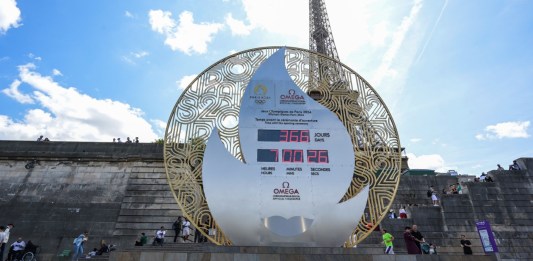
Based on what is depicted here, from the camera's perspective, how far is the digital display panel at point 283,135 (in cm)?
887

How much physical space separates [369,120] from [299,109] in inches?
96.1

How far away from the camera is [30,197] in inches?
614

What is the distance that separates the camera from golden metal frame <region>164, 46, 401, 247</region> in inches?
345

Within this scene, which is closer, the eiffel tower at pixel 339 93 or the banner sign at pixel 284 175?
the banner sign at pixel 284 175


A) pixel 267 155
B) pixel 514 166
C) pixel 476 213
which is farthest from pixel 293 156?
pixel 514 166

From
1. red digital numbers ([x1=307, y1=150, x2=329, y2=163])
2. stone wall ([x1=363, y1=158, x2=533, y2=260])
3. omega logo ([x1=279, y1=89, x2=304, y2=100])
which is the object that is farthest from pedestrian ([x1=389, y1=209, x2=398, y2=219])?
omega logo ([x1=279, y1=89, x2=304, y2=100])

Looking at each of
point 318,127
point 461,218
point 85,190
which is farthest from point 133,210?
point 461,218

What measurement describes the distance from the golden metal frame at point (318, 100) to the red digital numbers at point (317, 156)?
1110 mm

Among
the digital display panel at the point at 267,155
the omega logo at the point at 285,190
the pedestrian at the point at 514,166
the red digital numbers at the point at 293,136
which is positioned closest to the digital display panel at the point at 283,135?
the red digital numbers at the point at 293,136

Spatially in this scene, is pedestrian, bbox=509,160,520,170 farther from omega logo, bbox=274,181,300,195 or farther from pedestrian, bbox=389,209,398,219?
omega logo, bbox=274,181,300,195

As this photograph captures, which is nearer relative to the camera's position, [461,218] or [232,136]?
[232,136]

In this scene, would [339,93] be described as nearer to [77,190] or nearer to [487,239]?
[487,239]

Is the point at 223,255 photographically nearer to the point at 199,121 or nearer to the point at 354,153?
the point at 199,121

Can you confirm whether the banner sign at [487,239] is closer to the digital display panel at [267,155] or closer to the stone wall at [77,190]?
the digital display panel at [267,155]
